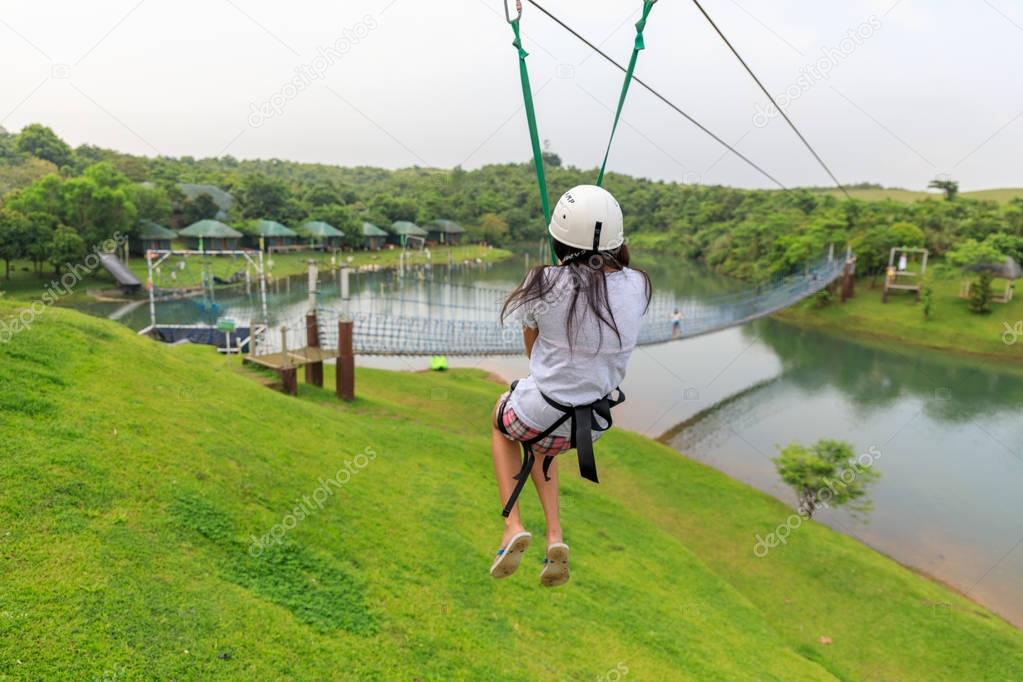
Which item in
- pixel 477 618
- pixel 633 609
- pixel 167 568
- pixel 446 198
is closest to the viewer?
pixel 167 568

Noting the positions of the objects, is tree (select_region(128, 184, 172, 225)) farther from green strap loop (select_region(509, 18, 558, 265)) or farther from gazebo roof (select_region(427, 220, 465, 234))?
green strap loop (select_region(509, 18, 558, 265))

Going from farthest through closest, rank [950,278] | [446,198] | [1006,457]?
[446,198] → [950,278] → [1006,457]

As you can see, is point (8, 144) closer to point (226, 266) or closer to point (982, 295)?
point (226, 266)

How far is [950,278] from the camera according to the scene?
2848 cm

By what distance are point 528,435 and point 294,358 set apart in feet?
30.4

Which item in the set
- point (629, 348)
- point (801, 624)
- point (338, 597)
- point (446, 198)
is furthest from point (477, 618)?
point (446, 198)

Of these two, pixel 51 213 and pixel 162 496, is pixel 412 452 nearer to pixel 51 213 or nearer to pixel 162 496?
pixel 162 496

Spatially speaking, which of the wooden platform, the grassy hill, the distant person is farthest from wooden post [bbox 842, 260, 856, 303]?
the wooden platform

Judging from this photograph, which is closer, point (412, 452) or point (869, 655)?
point (869, 655)

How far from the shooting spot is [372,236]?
47.0 m

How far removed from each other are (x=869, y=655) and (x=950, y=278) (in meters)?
28.1

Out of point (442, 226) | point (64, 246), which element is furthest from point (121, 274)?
point (442, 226)

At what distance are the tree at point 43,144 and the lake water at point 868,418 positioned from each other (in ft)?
62.1

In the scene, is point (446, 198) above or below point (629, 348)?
above
